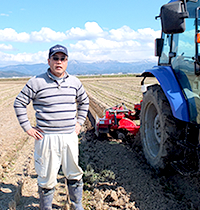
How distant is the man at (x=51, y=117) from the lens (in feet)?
7.80

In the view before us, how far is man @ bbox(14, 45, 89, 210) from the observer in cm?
238

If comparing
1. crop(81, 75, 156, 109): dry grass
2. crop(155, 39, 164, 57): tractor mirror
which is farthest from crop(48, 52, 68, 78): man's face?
crop(81, 75, 156, 109): dry grass

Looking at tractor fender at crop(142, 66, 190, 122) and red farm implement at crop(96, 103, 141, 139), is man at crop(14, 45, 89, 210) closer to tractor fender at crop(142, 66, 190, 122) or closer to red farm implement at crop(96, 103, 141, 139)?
tractor fender at crop(142, 66, 190, 122)

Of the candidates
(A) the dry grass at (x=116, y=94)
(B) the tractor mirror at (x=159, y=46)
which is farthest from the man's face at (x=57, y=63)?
(A) the dry grass at (x=116, y=94)

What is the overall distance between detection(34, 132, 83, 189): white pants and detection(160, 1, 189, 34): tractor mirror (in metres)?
1.50

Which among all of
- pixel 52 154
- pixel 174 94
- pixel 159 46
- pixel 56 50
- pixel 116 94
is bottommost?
pixel 116 94

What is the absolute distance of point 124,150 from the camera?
4637 millimetres

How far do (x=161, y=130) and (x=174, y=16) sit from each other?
1.47 meters

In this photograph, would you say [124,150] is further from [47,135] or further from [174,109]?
[47,135]

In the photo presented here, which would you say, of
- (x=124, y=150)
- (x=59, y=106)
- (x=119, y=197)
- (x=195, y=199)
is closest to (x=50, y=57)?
(x=59, y=106)

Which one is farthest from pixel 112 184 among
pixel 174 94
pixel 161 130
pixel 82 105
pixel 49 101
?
pixel 49 101

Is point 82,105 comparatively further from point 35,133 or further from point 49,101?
point 35,133

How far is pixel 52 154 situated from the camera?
2.39m

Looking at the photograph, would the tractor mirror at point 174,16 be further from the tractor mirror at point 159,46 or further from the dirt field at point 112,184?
the dirt field at point 112,184
